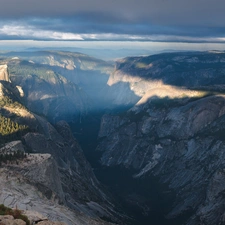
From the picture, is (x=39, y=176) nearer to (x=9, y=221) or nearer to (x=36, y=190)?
(x=36, y=190)

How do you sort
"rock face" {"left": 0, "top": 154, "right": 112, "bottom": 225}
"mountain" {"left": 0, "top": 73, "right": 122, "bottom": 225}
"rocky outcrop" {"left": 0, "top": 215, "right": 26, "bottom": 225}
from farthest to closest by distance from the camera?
"mountain" {"left": 0, "top": 73, "right": 122, "bottom": 225} → "rock face" {"left": 0, "top": 154, "right": 112, "bottom": 225} → "rocky outcrop" {"left": 0, "top": 215, "right": 26, "bottom": 225}

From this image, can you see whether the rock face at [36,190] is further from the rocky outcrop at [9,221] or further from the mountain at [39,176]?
the rocky outcrop at [9,221]

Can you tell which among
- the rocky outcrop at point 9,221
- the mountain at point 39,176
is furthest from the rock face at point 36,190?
the rocky outcrop at point 9,221

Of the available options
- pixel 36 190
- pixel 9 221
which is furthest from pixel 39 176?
pixel 9 221

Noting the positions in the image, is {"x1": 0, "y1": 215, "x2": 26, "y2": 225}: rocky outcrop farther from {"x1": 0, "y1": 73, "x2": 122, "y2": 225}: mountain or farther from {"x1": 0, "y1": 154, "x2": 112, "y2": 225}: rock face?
{"x1": 0, "y1": 73, "x2": 122, "y2": 225}: mountain

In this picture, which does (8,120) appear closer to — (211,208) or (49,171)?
(49,171)

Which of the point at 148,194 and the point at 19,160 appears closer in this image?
the point at 19,160

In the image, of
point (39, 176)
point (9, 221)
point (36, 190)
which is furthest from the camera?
point (39, 176)

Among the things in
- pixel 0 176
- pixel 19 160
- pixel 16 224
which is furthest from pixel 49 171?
pixel 16 224

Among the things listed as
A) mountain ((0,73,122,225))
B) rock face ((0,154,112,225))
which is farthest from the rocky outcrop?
mountain ((0,73,122,225))

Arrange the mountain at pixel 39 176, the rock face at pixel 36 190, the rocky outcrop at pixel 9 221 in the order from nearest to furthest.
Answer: the rocky outcrop at pixel 9 221 → the rock face at pixel 36 190 → the mountain at pixel 39 176

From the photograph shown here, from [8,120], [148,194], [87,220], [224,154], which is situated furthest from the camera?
[148,194]
